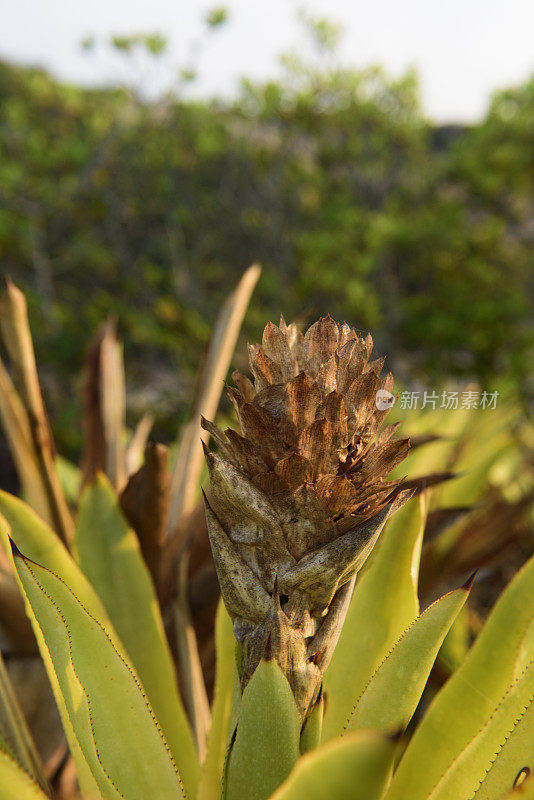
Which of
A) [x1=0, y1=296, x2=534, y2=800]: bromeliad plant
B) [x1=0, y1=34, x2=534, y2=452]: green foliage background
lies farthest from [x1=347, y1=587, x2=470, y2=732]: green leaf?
[x1=0, y1=34, x2=534, y2=452]: green foliage background

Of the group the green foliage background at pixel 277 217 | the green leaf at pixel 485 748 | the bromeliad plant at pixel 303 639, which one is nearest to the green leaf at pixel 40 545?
the bromeliad plant at pixel 303 639

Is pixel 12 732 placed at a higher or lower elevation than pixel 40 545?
lower

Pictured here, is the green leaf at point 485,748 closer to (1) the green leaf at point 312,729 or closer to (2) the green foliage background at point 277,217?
(1) the green leaf at point 312,729

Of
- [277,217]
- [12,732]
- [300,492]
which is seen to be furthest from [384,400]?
[277,217]

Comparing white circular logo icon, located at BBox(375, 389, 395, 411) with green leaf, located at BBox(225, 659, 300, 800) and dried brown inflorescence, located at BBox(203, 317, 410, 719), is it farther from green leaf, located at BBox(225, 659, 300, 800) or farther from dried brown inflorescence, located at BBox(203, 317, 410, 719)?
green leaf, located at BBox(225, 659, 300, 800)

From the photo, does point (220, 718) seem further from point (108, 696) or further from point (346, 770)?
point (346, 770)

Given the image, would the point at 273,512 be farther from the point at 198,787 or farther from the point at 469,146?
the point at 469,146
